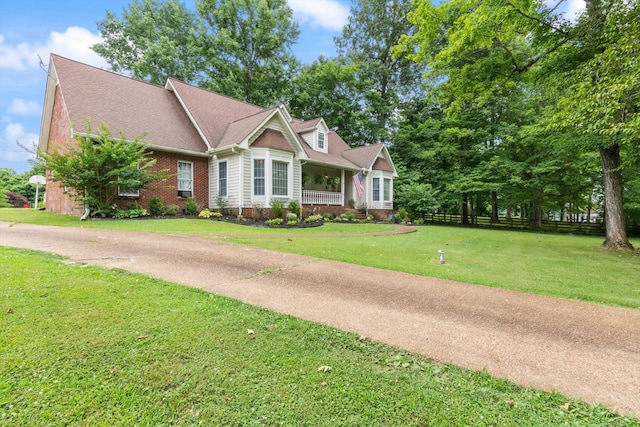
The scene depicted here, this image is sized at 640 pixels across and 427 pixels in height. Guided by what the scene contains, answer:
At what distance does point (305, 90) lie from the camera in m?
30.7

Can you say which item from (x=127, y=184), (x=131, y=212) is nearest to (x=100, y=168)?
(x=127, y=184)

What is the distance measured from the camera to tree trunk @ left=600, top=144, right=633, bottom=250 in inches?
429

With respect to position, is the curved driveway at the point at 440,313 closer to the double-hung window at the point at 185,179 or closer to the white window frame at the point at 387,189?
the double-hung window at the point at 185,179

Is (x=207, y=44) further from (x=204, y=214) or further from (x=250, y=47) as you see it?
(x=204, y=214)

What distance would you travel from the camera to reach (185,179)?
612 inches

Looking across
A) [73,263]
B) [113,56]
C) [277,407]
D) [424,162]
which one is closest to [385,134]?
[424,162]

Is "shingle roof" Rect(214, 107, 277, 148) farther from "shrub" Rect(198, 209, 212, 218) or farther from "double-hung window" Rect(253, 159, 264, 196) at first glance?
"shrub" Rect(198, 209, 212, 218)

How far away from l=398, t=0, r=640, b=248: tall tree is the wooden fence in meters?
14.3

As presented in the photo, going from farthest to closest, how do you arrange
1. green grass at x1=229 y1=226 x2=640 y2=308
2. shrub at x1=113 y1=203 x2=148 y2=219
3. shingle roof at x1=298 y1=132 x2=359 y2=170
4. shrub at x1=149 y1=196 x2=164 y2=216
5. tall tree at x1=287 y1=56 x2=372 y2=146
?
1. tall tree at x1=287 y1=56 x2=372 y2=146
2. shingle roof at x1=298 y1=132 x2=359 y2=170
3. shrub at x1=149 y1=196 x2=164 y2=216
4. shrub at x1=113 y1=203 x2=148 y2=219
5. green grass at x1=229 y1=226 x2=640 y2=308

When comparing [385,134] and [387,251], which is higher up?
[385,134]

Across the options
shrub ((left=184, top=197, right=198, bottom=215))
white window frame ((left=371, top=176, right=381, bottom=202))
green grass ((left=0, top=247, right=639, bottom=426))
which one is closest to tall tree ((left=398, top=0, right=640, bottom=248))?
green grass ((left=0, top=247, right=639, bottom=426))

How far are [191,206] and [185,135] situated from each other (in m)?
3.85

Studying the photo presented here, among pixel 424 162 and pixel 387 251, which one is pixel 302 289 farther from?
pixel 424 162

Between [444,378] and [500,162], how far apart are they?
83.4 ft
